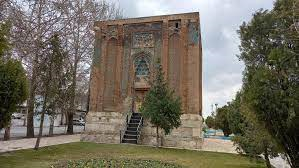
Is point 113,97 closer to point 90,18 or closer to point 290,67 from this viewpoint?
point 90,18

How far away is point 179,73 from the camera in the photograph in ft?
83.4

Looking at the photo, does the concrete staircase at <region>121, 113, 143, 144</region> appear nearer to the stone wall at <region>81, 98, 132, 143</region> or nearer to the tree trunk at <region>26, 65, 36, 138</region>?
the stone wall at <region>81, 98, 132, 143</region>

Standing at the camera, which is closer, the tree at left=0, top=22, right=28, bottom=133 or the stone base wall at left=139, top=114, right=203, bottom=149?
the tree at left=0, top=22, right=28, bottom=133

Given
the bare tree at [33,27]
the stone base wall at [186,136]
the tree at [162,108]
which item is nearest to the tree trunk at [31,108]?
the bare tree at [33,27]

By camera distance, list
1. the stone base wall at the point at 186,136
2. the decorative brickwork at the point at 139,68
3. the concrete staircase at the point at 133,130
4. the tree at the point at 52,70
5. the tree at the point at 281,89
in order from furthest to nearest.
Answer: the decorative brickwork at the point at 139,68 → the concrete staircase at the point at 133,130 → the stone base wall at the point at 186,136 → the tree at the point at 52,70 → the tree at the point at 281,89

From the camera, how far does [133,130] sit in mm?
25094

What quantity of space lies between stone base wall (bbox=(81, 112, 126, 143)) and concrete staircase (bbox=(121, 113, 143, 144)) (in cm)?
62

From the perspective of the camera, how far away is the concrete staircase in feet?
79.4

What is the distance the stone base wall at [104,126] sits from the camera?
25.6m

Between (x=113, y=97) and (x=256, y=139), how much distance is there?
52.8 ft

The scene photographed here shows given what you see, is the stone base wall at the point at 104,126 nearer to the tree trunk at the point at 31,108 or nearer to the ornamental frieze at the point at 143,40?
the tree trunk at the point at 31,108

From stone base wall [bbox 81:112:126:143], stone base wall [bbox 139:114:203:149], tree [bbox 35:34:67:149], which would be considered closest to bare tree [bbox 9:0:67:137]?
tree [bbox 35:34:67:149]

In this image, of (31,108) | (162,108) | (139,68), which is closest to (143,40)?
(139,68)

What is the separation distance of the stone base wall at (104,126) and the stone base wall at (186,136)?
2.32 metres
